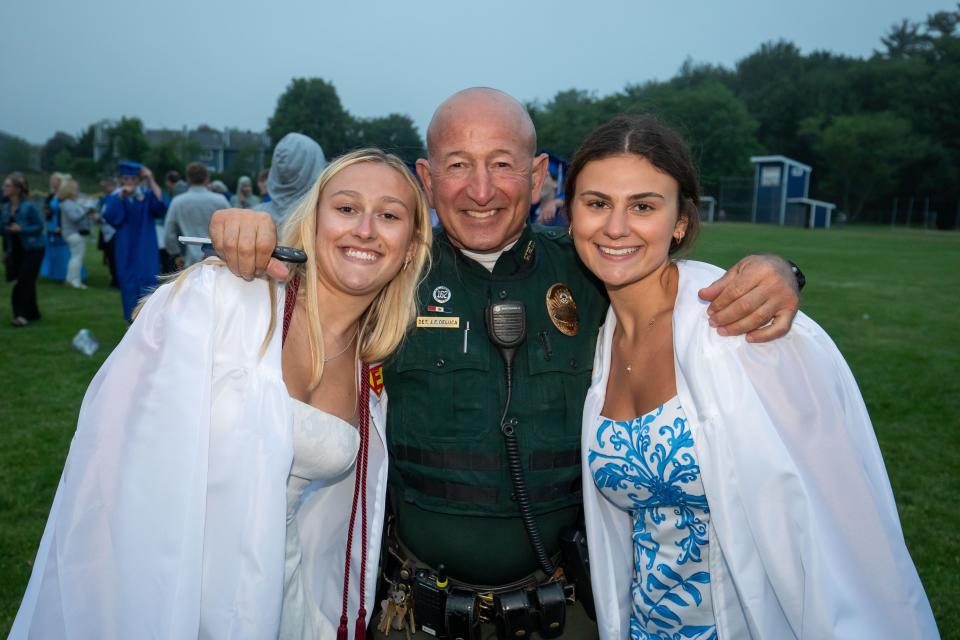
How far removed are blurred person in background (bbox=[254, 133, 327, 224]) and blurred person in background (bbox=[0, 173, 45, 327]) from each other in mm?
7372

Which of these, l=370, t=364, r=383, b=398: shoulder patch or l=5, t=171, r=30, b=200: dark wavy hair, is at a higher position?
l=5, t=171, r=30, b=200: dark wavy hair

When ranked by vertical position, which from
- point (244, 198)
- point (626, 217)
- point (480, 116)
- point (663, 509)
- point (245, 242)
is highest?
point (480, 116)

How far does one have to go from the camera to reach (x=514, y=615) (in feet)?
9.00

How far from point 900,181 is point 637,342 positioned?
2793 inches

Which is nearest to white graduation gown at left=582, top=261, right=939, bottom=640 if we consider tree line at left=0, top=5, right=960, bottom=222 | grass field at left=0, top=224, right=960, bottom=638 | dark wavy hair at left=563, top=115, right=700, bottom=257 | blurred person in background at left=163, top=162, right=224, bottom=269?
dark wavy hair at left=563, top=115, right=700, bottom=257

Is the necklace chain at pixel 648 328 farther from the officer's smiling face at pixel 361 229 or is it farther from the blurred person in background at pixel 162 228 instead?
the blurred person in background at pixel 162 228

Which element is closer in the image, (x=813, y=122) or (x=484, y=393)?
(x=484, y=393)

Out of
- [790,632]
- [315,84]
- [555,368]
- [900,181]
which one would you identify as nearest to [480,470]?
[555,368]

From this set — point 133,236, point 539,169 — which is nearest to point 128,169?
point 133,236

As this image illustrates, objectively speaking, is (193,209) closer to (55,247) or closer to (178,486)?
(178,486)

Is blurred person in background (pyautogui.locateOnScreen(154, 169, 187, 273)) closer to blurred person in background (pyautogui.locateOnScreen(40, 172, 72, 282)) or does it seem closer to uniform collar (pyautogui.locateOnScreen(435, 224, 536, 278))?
blurred person in background (pyautogui.locateOnScreen(40, 172, 72, 282))

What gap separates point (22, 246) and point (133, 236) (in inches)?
109

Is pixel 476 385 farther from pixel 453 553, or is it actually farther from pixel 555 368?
pixel 453 553

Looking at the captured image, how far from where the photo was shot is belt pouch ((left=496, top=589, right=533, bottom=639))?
8.98 feet
